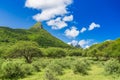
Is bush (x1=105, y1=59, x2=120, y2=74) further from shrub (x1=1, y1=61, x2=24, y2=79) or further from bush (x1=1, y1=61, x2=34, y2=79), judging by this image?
shrub (x1=1, y1=61, x2=24, y2=79)

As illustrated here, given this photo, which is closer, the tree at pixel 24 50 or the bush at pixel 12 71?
the bush at pixel 12 71

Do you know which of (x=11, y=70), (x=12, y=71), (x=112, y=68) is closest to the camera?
(x=12, y=71)

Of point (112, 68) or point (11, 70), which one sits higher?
point (112, 68)

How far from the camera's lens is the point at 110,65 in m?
41.0

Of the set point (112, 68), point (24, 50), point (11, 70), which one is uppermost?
point (24, 50)

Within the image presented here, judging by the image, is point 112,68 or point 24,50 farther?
point 24,50

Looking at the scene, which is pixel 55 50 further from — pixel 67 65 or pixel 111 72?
pixel 111 72

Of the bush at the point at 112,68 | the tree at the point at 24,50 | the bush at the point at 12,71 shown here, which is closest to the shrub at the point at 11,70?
the bush at the point at 12,71

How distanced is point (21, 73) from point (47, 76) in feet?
35.9

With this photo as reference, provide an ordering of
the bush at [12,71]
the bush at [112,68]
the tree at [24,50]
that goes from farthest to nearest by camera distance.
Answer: the tree at [24,50] < the bush at [112,68] < the bush at [12,71]

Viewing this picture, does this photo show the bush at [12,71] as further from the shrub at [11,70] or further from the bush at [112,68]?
the bush at [112,68]

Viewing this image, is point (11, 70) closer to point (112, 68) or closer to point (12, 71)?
point (12, 71)

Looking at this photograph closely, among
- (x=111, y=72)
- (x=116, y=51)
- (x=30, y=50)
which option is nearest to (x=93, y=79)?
(x=111, y=72)

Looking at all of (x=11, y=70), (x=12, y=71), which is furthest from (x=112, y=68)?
(x=11, y=70)
